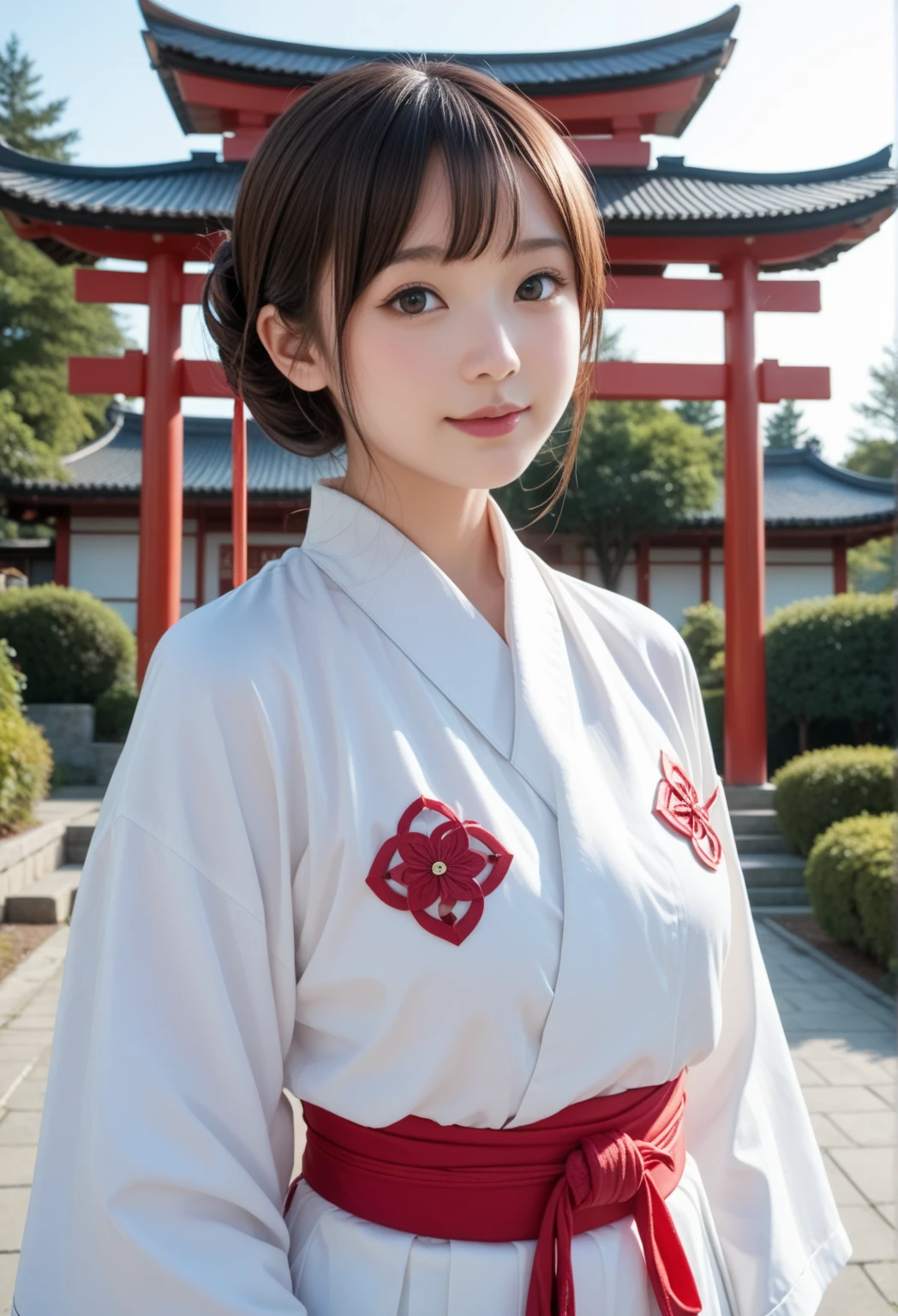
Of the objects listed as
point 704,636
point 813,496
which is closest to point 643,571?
point 704,636

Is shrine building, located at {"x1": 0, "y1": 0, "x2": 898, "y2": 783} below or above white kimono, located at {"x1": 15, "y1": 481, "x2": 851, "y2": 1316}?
above

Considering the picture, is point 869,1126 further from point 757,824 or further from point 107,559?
point 107,559

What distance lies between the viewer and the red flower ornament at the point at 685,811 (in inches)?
47.6

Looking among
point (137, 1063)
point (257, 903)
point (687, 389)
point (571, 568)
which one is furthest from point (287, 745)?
point (571, 568)

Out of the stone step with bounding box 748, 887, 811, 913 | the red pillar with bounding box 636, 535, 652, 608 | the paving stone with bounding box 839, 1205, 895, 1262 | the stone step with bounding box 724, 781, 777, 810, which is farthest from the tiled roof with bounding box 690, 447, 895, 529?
the paving stone with bounding box 839, 1205, 895, 1262

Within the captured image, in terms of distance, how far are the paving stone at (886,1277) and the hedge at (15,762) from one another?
5496mm

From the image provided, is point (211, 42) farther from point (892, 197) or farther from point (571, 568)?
point (571, 568)

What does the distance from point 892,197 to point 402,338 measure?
8.90 meters

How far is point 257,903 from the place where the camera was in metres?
1.00

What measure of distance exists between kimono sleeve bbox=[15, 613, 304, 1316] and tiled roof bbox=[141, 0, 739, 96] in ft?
29.4

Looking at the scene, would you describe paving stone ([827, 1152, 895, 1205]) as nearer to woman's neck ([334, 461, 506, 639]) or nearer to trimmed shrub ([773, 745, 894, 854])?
woman's neck ([334, 461, 506, 639])

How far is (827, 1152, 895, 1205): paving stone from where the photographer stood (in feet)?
10.1

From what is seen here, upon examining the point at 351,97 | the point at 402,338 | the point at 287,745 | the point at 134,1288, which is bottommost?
the point at 134,1288

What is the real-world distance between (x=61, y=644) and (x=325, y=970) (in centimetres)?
1147
